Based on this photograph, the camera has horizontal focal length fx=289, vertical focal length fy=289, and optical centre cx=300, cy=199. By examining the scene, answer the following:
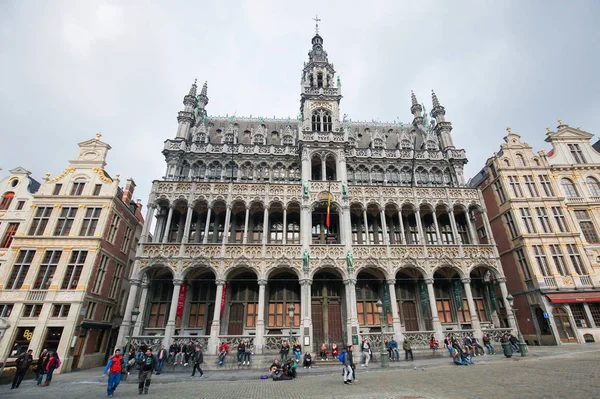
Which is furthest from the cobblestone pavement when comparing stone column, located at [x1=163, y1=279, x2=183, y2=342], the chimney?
the chimney

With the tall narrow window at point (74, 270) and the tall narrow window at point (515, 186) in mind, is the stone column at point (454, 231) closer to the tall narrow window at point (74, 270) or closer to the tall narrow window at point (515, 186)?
the tall narrow window at point (515, 186)

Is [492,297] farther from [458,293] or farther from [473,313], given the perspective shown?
[473,313]

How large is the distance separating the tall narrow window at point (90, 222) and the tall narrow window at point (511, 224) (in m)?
A: 40.9

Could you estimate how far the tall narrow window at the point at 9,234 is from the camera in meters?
24.8

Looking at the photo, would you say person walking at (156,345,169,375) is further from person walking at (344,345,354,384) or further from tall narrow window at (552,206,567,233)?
tall narrow window at (552,206,567,233)

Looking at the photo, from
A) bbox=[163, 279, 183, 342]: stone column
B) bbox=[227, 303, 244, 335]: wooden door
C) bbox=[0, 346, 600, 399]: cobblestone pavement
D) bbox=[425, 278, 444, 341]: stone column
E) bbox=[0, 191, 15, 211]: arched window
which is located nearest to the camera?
bbox=[0, 346, 600, 399]: cobblestone pavement

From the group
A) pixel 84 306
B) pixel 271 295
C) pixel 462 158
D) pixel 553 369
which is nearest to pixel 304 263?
pixel 271 295

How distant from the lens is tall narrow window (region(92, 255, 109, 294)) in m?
25.5

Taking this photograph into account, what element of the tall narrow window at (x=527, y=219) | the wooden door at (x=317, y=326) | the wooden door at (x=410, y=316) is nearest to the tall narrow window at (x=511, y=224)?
the tall narrow window at (x=527, y=219)

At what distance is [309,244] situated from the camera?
25.1 metres

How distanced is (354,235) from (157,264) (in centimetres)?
1797

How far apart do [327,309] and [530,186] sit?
25811 millimetres

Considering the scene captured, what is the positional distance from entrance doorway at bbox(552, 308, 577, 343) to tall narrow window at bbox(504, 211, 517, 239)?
7.52 m

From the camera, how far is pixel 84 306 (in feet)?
77.8
